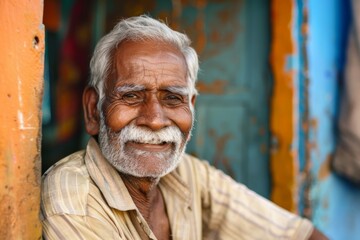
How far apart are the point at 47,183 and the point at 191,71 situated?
850mm

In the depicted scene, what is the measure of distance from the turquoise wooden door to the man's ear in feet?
5.13

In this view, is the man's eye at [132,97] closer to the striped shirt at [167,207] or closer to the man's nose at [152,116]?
the man's nose at [152,116]

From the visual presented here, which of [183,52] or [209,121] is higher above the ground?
[183,52]

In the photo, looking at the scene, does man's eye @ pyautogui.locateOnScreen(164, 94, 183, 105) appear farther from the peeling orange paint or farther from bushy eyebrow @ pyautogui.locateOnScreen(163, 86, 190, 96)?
the peeling orange paint

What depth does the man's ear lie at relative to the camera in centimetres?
240

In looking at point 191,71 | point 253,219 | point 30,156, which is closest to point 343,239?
point 253,219

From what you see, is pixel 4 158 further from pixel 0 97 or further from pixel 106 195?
pixel 106 195

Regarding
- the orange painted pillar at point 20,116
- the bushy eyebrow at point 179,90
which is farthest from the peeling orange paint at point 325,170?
the orange painted pillar at point 20,116

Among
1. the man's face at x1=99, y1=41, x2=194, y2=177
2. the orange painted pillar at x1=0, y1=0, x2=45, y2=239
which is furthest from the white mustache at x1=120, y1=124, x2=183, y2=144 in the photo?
the orange painted pillar at x1=0, y1=0, x2=45, y2=239

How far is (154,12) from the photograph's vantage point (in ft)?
13.4

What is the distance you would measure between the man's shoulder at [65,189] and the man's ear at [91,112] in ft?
0.85

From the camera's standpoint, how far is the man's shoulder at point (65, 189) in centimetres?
194

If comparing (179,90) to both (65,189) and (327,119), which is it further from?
(327,119)

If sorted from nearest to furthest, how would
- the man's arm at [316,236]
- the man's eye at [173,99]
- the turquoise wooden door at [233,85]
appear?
1. the man's eye at [173,99]
2. the man's arm at [316,236]
3. the turquoise wooden door at [233,85]
